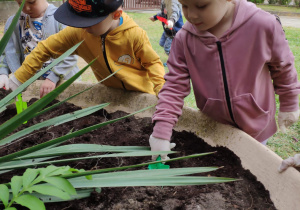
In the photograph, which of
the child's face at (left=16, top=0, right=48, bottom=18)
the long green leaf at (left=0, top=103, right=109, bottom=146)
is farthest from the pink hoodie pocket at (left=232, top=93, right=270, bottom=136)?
the child's face at (left=16, top=0, right=48, bottom=18)

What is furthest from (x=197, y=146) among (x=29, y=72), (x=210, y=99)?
(x=29, y=72)

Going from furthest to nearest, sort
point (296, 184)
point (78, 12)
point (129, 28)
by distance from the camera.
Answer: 1. point (129, 28)
2. point (78, 12)
3. point (296, 184)

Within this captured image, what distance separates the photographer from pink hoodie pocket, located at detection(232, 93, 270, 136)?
4.28ft

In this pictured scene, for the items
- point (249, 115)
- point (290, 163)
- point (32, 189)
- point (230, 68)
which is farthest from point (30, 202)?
point (249, 115)

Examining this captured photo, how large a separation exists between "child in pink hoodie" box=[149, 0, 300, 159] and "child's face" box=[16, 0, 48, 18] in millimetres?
1135

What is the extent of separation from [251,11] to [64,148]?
32.1 inches

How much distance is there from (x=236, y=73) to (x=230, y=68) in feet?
0.10

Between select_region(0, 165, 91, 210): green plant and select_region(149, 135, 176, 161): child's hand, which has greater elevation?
select_region(0, 165, 91, 210): green plant

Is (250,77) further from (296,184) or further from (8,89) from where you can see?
(8,89)

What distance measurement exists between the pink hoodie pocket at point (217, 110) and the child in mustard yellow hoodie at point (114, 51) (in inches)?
12.9

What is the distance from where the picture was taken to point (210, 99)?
4.35ft

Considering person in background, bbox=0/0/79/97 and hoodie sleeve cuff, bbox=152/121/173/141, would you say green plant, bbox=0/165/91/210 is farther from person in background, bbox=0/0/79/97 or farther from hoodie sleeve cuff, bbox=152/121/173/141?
person in background, bbox=0/0/79/97

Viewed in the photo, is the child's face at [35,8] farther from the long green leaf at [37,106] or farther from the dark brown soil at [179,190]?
the long green leaf at [37,106]

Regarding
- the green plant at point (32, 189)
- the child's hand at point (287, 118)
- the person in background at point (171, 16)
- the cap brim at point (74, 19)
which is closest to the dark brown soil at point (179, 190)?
the child's hand at point (287, 118)
